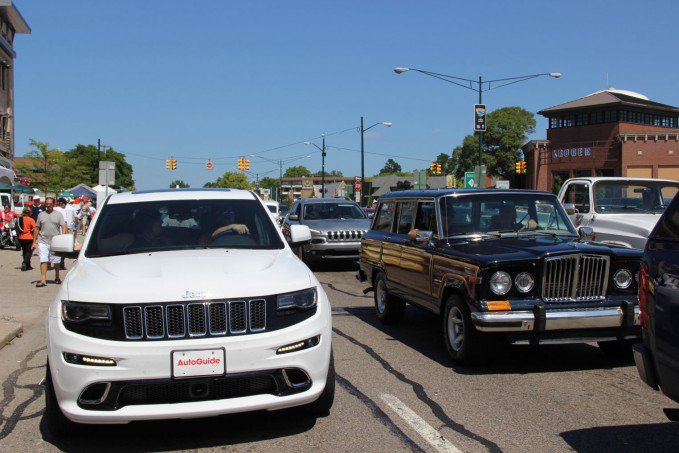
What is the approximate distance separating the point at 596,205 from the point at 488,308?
19.4 ft

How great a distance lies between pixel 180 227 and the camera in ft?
19.0

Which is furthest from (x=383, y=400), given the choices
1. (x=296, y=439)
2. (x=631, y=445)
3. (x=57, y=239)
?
(x=57, y=239)

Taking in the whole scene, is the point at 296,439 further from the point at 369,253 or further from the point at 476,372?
the point at 369,253

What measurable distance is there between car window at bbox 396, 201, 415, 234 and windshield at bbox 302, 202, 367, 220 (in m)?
8.77

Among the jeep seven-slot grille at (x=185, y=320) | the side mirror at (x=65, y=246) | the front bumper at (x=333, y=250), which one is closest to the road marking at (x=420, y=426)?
the jeep seven-slot grille at (x=185, y=320)

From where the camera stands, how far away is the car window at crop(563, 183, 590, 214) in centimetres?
1122

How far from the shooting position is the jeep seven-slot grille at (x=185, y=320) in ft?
13.8

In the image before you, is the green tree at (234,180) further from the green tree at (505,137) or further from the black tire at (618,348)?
the black tire at (618,348)

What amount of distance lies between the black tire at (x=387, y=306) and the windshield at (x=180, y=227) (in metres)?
3.36

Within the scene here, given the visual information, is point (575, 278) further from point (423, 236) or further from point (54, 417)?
point (54, 417)

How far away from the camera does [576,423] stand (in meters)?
4.90

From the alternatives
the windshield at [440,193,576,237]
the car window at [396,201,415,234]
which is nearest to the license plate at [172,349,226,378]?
the windshield at [440,193,576,237]

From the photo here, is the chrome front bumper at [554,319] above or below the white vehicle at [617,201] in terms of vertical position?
below

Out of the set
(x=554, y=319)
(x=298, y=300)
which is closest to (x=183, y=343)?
(x=298, y=300)
